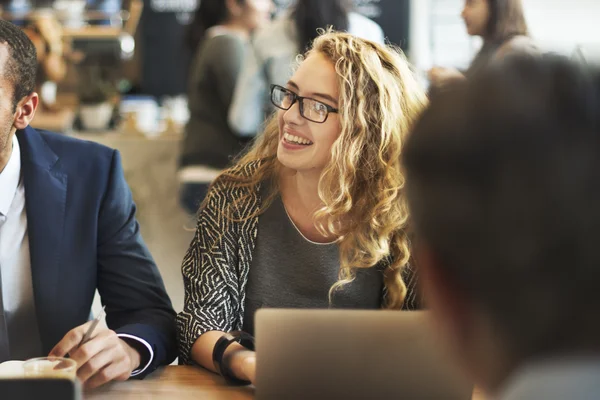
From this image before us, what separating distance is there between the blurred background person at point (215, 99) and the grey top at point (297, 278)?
6.75ft

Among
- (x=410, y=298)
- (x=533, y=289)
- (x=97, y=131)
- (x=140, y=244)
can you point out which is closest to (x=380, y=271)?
(x=410, y=298)

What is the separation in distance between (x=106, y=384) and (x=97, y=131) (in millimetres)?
3651

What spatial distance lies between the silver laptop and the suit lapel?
0.77m

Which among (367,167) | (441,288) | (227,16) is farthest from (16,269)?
(227,16)

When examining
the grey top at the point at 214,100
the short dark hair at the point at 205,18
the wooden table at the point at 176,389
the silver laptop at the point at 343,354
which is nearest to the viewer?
the silver laptop at the point at 343,354

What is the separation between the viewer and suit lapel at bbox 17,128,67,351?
1.75m

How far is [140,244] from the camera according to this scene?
1860 millimetres

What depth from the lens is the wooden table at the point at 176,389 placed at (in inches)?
54.2

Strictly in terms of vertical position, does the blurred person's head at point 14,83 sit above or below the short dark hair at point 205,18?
below

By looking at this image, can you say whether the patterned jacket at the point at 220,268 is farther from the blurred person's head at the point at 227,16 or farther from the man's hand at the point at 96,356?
the blurred person's head at the point at 227,16

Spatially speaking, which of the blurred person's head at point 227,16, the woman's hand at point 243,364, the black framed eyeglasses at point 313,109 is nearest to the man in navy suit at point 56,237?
the woman's hand at point 243,364

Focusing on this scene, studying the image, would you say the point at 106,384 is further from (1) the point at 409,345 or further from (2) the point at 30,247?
(1) the point at 409,345

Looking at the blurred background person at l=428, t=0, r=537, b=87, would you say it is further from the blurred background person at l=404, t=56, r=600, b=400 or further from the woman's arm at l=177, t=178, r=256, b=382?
the blurred background person at l=404, t=56, r=600, b=400

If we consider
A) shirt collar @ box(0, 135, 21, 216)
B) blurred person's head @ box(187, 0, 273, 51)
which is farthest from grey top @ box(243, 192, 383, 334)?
blurred person's head @ box(187, 0, 273, 51)
